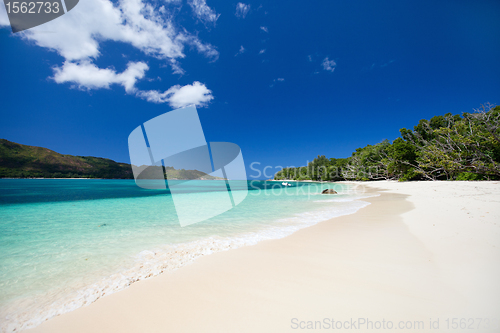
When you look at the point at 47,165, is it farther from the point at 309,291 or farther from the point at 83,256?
the point at 309,291

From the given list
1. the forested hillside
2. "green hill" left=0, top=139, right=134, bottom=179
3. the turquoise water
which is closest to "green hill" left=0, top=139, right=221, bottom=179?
"green hill" left=0, top=139, right=134, bottom=179

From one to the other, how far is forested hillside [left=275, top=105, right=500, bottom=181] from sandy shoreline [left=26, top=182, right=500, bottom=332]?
45.8ft

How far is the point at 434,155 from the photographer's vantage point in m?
18.4

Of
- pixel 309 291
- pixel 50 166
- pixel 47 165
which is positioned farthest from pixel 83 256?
pixel 47 165

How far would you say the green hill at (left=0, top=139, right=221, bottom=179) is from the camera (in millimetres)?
81562

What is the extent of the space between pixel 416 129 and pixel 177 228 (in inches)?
2150

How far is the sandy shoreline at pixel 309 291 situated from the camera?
6.34ft

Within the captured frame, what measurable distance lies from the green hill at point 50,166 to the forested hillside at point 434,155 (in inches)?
2788

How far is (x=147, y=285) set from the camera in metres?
2.73

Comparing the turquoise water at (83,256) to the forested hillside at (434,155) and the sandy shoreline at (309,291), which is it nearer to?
the sandy shoreline at (309,291)

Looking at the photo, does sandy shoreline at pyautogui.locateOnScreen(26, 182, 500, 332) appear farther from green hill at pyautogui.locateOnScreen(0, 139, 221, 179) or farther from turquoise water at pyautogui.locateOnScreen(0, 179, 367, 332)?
green hill at pyautogui.locateOnScreen(0, 139, 221, 179)

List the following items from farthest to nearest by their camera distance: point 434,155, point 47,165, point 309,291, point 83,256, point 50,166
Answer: point 50,166 → point 47,165 → point 434,155 → point 83,256 → point 309,291

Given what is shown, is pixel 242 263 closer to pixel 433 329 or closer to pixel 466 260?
pixel 433 329

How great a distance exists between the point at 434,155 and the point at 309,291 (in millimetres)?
24325
